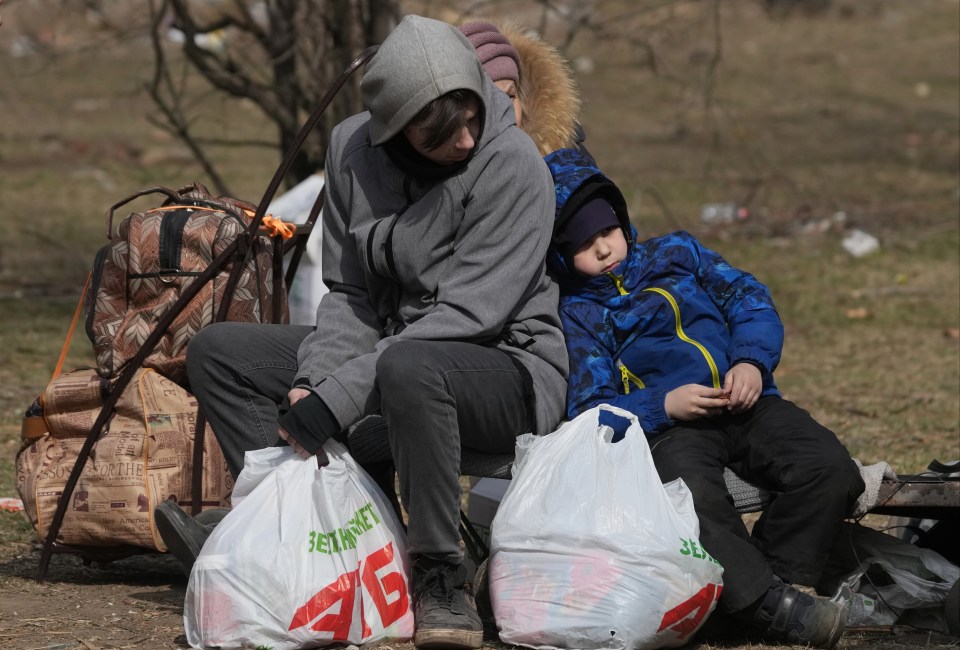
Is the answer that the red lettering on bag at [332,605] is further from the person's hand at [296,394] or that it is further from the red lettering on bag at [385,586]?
the person's hand at [296,394]

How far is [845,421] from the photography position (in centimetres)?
569

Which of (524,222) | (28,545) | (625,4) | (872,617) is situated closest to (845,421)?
(872,617)

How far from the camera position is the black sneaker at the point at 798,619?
2.99 meters

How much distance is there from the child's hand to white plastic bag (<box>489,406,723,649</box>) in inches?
8.2

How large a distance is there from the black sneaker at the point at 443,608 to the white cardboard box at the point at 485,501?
893mm

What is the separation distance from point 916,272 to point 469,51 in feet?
20.7

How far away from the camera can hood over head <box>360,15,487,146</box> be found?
300cm

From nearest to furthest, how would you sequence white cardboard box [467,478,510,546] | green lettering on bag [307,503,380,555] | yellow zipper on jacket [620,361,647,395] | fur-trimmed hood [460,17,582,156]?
green lettering on bag [307,503,380,555]
yellow zipper on jacket [620,361,647,395]
fur-trimmed hood [460,17,582,156]
white cardboard box [467,478,510,546]

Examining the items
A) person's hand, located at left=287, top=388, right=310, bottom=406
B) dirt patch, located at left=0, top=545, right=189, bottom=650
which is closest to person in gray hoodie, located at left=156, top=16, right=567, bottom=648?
person's hand, located at left=287, top=388, right=310, bottom=406

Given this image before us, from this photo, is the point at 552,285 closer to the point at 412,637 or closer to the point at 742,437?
the point at 742,437

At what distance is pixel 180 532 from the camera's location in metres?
3.16

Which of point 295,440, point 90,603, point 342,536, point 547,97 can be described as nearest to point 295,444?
point 295,440

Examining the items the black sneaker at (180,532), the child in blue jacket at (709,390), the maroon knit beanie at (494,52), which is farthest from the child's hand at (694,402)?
the black sneaker at (180,532)

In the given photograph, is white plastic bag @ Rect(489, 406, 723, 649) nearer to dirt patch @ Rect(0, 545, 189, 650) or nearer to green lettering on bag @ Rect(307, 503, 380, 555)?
green lettering on bag @ Rect(307, 503, 380, 555)
